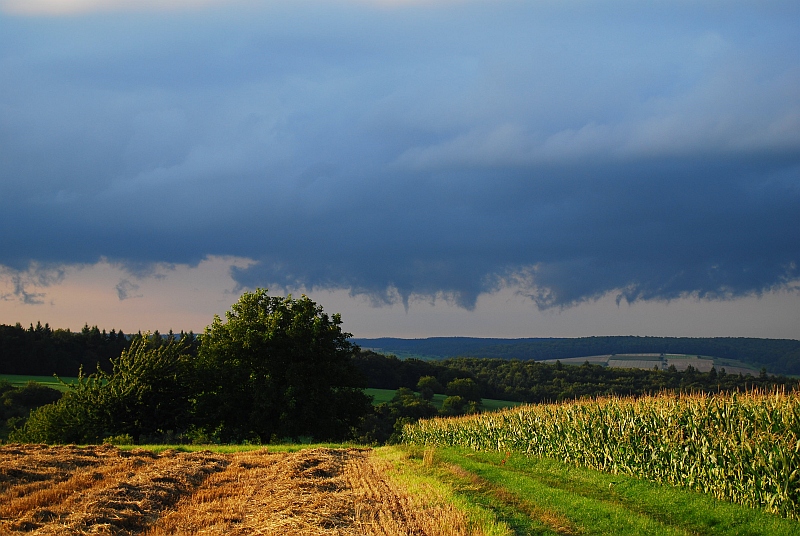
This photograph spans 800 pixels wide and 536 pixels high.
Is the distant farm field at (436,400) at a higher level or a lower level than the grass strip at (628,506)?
lower

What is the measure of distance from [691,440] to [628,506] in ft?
12.4

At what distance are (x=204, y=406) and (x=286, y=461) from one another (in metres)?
23.5

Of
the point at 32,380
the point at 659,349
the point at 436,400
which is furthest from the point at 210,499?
the point at 659,349

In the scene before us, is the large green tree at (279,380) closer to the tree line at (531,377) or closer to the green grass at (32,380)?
the tree line at (531,377)

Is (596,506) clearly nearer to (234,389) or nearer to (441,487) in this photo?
(441,487)

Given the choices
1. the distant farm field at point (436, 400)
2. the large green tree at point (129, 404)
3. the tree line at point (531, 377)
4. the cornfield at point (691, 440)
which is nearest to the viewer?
the cornfield at point (691, 440)

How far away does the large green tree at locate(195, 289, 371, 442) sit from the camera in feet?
139

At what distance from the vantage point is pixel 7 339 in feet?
344

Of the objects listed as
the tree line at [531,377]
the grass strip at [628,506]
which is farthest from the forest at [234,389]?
the tree line at [531,377]

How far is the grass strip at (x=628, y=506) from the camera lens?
1250 cm

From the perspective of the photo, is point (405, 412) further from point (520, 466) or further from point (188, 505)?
point (188, 505)

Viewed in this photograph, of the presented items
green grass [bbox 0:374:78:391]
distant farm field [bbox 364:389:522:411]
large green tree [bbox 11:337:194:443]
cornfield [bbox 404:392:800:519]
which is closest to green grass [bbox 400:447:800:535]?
cornfield [bbox 404:392:800:519]

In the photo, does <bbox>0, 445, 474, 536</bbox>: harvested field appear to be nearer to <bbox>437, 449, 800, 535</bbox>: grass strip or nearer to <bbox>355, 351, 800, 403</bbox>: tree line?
<bbox>437, 449, 800, 535</bbox>: grass strip

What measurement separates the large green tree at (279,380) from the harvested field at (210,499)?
2063cm
